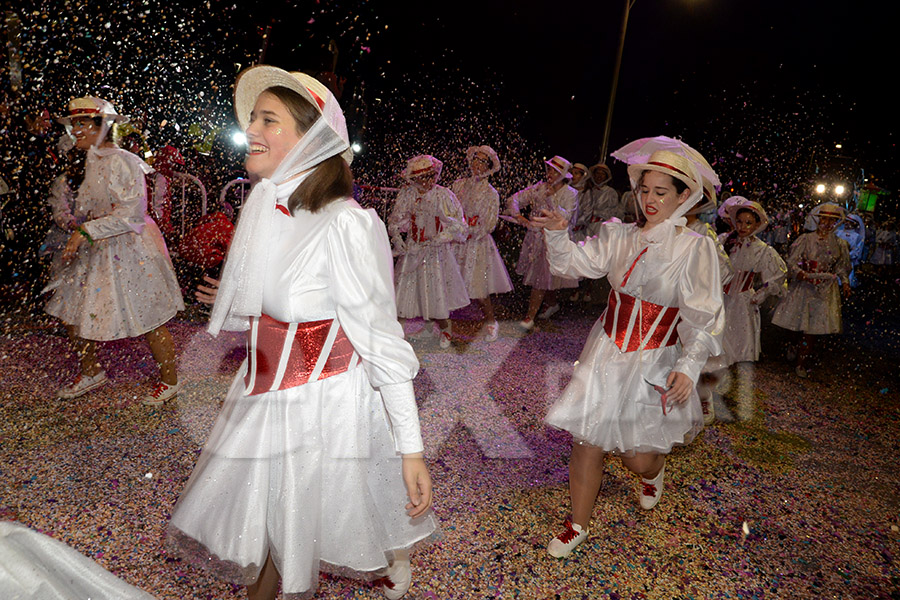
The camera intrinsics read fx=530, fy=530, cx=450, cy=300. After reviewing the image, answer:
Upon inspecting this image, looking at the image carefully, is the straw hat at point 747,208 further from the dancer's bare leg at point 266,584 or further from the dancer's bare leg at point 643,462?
the dancer's bare leg at point 266,584

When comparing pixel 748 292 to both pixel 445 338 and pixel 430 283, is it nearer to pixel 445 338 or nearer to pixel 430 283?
pixel 445 338

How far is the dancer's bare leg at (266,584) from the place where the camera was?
5.69 feet

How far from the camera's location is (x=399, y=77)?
10727 millimetres

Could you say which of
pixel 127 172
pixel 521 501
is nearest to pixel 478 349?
pixel 521 501

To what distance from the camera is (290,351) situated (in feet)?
5.39

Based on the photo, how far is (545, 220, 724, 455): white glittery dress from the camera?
272cm

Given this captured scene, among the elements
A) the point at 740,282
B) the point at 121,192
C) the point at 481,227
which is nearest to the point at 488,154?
the point at 481,227

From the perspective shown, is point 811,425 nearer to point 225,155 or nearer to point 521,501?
point 521,501

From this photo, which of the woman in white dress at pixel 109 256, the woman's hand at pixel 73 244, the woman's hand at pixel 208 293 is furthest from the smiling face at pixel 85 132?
the woman's hand at pixel 208 293

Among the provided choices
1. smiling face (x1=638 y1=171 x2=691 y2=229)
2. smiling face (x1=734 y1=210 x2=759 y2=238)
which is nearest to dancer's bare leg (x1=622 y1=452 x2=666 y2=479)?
smiling face (x1=638 y1=171 x2=691 y2=229)

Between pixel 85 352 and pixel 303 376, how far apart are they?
349cm

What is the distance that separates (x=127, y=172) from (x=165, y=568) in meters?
2.72

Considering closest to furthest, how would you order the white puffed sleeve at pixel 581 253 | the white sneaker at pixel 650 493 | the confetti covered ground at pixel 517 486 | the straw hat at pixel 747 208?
the confetti covered ground at pixel 517 486 < the white puffed sleeve at pixel 581 253 < the white sneaker at pixel 650 493 < the straw hat at pixel 747 208

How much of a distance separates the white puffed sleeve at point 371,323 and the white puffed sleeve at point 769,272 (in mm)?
5400
